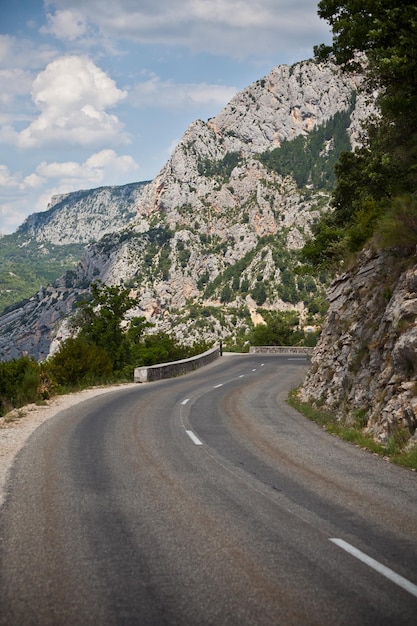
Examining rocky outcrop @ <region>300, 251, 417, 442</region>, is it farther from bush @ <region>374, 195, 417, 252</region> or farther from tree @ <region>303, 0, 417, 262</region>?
tree @ <region>303, 0, 417, 262</region>

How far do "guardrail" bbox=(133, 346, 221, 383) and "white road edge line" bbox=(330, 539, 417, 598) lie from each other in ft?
80.4

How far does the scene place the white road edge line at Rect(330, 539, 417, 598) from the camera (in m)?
4.52

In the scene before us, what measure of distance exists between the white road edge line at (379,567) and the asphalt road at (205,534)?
0.01m

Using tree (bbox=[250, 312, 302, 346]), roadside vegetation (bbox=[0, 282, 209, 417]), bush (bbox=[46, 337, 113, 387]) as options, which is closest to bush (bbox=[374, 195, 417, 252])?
roadside vegetation (bbox=[0, 282, 209, 417])

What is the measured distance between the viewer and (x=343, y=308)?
62.5 ft

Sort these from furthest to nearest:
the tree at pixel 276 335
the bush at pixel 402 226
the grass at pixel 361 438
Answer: the tree at pixel 276 335
the bush at pixel 402 226
the grass at pixel 361 438

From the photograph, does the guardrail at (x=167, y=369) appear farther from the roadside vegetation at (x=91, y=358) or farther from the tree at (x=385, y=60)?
the tree at (x=385, y=60)

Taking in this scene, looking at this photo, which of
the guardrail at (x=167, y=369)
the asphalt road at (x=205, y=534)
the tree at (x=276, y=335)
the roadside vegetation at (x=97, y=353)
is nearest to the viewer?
the asphalt road at (x=205, y=534)

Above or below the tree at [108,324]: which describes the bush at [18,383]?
below

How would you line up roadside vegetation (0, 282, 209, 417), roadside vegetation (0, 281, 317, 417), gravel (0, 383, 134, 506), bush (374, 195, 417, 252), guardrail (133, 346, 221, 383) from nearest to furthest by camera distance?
gravel (0, 383, 134, 506) < bush (374, 195, 417, 252) < roadside vegetation (0, 282, 209, 417) < roadside vegetation (0, 281, 317, 417) < guardrail (133, 346, 221, 383)

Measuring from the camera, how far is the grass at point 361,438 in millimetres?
9805

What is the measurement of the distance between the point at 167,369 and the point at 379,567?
29.1 meters

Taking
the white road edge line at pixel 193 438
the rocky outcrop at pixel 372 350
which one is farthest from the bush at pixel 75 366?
the white road edge line at pixel 193 438

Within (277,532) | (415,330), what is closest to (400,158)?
(415,330)
